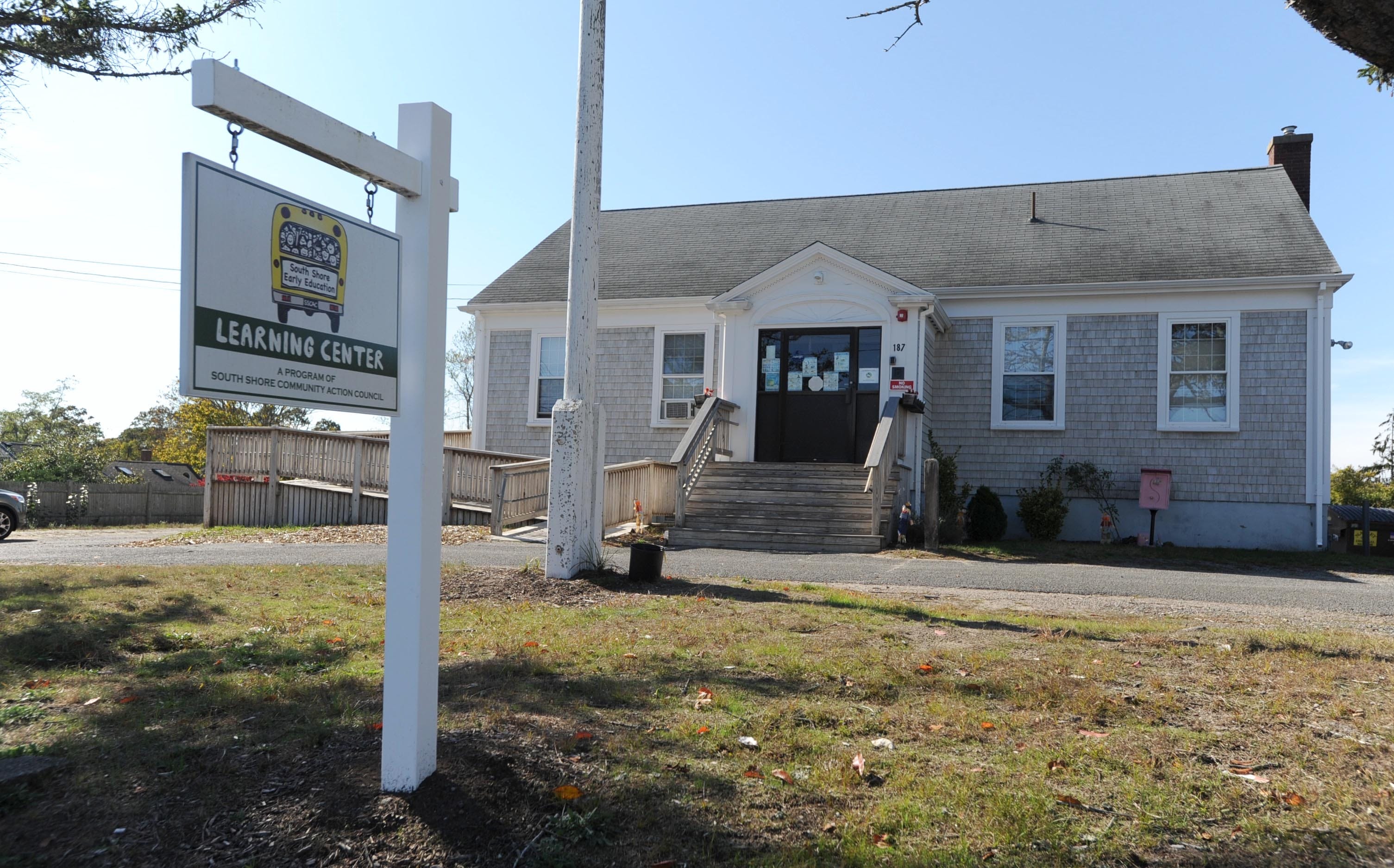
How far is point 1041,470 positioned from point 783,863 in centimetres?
1454

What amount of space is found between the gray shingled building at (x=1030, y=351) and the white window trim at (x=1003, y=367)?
0.03m

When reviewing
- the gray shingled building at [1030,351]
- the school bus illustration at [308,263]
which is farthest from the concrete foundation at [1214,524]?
the school bus illustration at [308,263]

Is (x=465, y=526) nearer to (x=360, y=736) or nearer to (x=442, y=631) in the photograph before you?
(x=442, y=631)

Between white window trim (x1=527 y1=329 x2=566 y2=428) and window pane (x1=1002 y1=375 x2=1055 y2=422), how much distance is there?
8.39 metres

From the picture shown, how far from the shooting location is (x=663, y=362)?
18.1m

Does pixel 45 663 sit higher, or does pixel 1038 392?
pixel 1038 392

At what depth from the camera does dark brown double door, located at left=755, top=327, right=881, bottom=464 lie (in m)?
15.9

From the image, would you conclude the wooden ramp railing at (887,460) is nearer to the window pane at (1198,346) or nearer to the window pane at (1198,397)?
the window pane at (1198,397)

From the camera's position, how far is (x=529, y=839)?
277 centimetres

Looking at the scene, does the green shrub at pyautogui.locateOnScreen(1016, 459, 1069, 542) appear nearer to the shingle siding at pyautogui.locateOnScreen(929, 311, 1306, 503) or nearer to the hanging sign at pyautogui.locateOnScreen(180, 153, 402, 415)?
the shingle siding at pyautogui.locateOnScreen(929, 311, 1306, 503)

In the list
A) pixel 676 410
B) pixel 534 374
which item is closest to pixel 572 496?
pixel 676 410

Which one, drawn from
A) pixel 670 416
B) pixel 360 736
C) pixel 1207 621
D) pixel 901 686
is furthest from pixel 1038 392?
pixel 360 736

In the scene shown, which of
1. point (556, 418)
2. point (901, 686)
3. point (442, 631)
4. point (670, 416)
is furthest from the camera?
point (670, 416)

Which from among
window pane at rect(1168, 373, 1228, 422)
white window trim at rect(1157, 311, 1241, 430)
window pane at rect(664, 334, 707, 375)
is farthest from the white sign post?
window pane at rect(1168, 373, 1228, 422)
